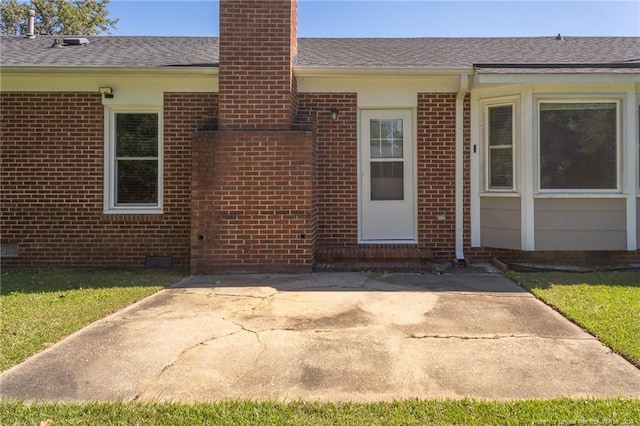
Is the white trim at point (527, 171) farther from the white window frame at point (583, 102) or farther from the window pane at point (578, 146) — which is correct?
the window pane at point (578, 146)

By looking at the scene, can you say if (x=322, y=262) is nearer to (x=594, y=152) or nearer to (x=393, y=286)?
(x=393, y=286)

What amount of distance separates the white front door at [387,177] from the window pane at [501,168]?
1.38 m

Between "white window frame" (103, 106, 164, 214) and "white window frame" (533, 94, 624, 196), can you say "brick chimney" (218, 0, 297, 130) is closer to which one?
"white window frame" (103, 106, 164, 214)

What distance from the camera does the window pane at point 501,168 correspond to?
7480mm

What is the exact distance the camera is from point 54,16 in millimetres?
24844

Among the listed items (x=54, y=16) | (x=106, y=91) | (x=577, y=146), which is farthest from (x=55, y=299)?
(x=54, y=16)

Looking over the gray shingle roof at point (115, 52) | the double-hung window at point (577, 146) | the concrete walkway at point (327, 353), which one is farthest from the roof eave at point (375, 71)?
the concrete walkway at point (327, 353)

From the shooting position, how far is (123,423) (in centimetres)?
250

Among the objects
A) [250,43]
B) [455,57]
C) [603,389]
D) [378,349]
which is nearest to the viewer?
[603,389]

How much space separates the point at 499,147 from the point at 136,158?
6.29 meters

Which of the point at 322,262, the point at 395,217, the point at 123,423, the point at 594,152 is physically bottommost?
the point at 123,423

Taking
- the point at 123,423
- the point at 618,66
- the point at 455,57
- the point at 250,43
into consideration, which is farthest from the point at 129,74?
the point at 618,66

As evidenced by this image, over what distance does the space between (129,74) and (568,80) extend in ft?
23.2

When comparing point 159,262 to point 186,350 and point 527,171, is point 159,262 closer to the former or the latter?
point 186,350
